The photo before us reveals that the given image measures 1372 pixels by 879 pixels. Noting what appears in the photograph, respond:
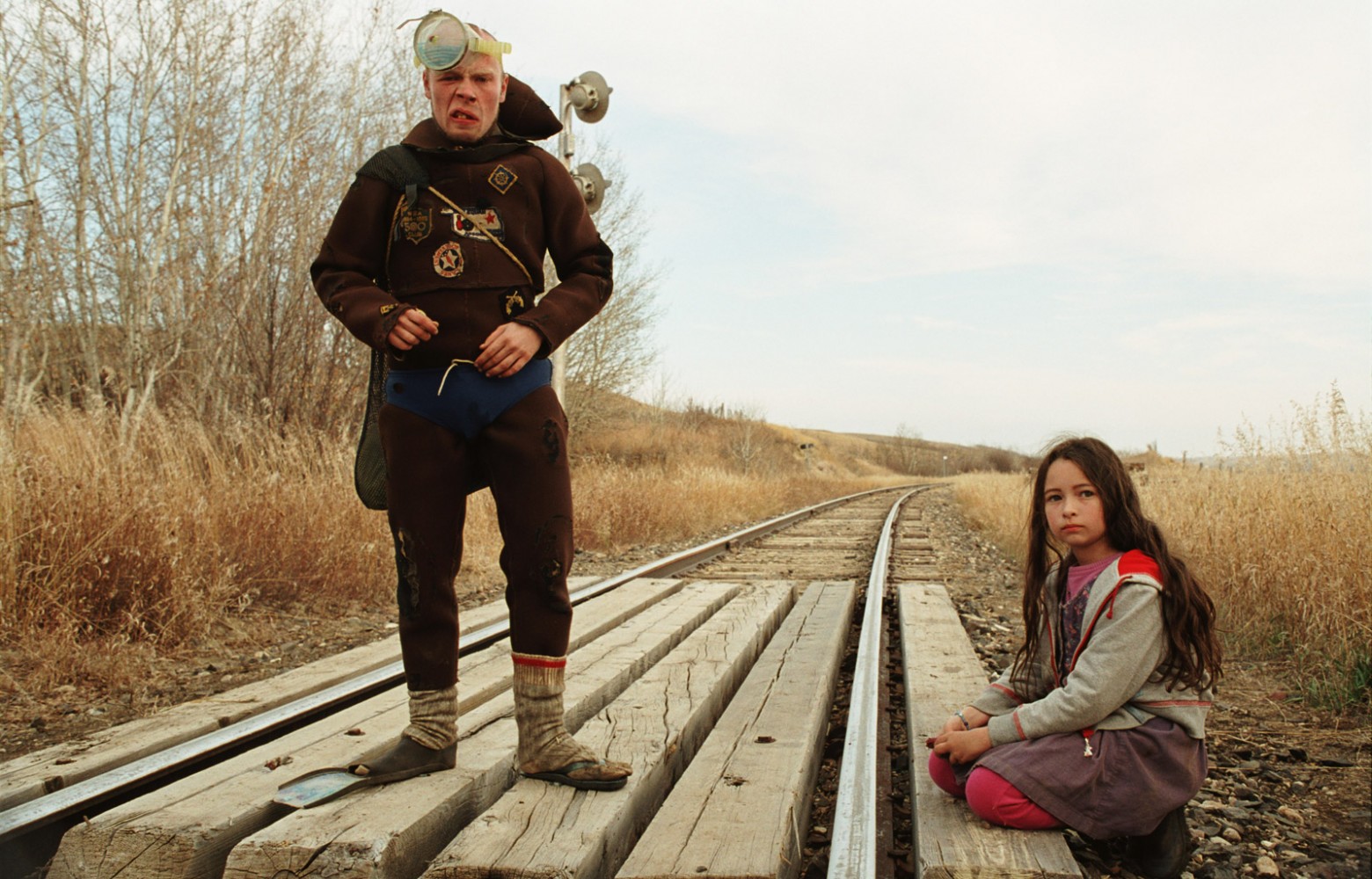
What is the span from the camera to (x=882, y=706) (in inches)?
142

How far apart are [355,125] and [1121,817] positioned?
10719 mm

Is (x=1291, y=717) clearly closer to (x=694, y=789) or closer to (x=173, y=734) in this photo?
(x=694, y=789)

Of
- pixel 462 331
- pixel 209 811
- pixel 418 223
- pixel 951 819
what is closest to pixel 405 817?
pixel 209 811

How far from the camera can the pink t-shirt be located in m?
2.27

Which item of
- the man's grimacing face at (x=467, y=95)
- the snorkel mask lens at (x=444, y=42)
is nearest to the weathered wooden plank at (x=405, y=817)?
the man's grimacing face at (x=467, y=95)

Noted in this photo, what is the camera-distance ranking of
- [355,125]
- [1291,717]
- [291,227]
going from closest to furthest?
[1291,717] → [291,227] → [355,125]

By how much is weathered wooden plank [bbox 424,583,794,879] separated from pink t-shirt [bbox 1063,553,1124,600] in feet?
3.61

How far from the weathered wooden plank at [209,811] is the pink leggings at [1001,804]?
144 cm

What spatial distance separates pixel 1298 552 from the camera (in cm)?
479

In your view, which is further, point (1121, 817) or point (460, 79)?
point (460, 79)

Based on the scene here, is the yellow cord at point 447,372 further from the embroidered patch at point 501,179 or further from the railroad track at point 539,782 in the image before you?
the railroad track at point 539,782

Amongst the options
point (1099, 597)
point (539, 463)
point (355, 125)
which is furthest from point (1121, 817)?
point (355, 125)

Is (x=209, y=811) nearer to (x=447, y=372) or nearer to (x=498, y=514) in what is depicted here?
(x=498, y=514)

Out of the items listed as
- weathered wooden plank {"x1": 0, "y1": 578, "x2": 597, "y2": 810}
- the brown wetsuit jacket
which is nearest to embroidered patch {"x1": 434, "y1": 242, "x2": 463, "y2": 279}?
the brown wetsuit jacket
